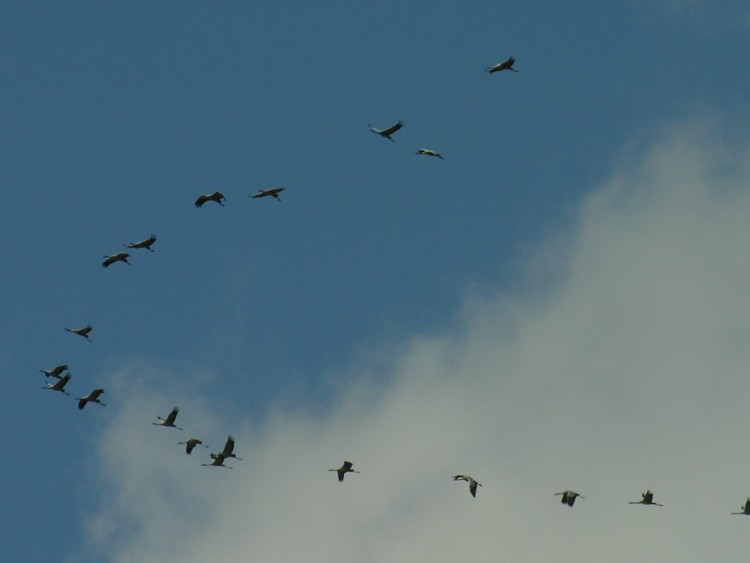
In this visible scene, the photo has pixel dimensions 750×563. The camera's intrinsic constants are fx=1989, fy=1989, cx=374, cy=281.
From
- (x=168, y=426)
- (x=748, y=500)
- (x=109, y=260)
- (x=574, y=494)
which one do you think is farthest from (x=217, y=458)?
(x=748, y=500)

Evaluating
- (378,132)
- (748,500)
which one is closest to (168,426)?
(378,132)

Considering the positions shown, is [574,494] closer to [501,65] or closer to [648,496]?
[648,496]

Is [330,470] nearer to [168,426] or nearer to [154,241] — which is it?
[168,426]

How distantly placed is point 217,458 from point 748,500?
34.0 m

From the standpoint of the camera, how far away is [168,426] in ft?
430

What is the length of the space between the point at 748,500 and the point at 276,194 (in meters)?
34.9

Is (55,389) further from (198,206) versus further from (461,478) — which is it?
(461,478)

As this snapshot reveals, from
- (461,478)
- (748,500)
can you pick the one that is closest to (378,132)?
(461,478)

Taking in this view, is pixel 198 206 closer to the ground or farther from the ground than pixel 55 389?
farther from the ground

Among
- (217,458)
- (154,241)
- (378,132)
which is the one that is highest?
(378,132)

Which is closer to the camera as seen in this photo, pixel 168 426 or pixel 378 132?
pixel 378 132

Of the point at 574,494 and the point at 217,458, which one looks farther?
the point at 217,458

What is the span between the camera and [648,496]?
12519cm

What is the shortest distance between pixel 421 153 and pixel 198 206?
46.3 ft
